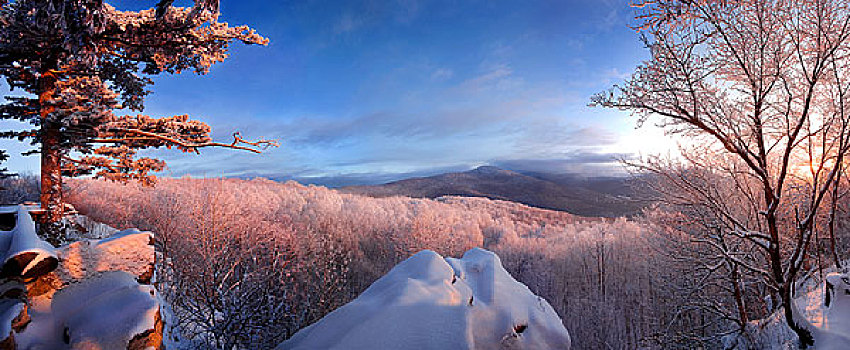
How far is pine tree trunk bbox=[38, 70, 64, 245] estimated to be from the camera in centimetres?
539

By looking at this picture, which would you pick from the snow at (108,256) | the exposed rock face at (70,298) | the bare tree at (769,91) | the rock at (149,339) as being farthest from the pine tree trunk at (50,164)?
the bare tree at (769,91)

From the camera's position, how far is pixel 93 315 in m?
3.61

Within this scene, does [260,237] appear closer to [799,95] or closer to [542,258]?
[542,258]

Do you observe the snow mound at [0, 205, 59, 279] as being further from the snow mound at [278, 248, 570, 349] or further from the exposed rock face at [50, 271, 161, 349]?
the snow mound at [278, 248, 570, 349]

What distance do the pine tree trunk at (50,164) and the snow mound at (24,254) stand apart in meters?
2.25

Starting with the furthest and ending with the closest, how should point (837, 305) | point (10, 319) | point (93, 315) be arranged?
point (837, 305), point (93, 315), point (10, 319)

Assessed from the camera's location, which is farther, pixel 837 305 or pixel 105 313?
pixel 837 305

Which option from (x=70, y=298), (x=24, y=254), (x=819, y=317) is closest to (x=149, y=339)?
(x=70, y=298)

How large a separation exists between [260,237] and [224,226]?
3.10 meters

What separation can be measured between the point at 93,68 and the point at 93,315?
4.01 metres

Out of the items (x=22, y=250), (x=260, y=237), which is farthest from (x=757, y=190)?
(x=260, y=237)

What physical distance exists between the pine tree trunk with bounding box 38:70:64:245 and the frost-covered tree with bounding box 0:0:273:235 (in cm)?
1

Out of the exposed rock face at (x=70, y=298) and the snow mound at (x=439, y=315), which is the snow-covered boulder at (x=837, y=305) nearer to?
the snow mound at (x=439, y=315)

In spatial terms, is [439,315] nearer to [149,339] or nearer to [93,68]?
[149,339]
